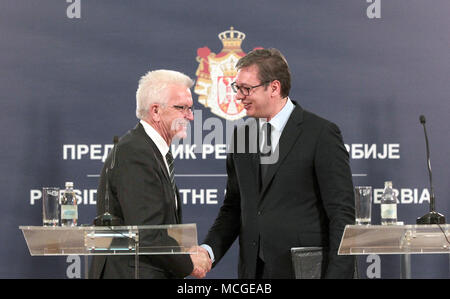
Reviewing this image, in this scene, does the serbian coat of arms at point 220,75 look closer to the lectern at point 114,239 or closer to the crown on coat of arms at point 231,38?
the crown on coat of arms at point 231,38

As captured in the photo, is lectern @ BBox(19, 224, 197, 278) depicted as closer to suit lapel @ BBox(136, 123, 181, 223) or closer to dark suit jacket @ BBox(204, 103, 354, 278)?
suit lapel @ BBox(136, 123, 181, 223)

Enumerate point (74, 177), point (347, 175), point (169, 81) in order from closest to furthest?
point (347, 175) < point (169, 81) < point (74, 177)

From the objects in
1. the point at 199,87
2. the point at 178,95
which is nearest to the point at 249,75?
the point at 178,95

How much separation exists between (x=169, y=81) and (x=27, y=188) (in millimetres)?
2027

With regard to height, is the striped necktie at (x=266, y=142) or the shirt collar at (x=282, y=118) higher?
the shirt collar at (x=282, y=118)

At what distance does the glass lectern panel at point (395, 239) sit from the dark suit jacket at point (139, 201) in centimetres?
87

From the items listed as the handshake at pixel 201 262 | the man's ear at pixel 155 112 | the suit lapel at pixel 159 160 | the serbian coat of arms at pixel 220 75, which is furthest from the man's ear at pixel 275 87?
the serbian coat of arms at pixel 220 75

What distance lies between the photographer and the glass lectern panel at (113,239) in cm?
291

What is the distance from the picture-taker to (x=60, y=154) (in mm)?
5332

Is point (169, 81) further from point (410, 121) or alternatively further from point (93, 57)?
point (410, 121)

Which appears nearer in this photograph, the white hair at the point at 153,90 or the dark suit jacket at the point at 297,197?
the dark suit jacket at the point at 297,197

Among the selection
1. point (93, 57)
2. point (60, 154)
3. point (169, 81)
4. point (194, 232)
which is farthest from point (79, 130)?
point (194, 232)

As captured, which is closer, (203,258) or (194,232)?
(194,232)

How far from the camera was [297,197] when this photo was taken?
11.8 ft
